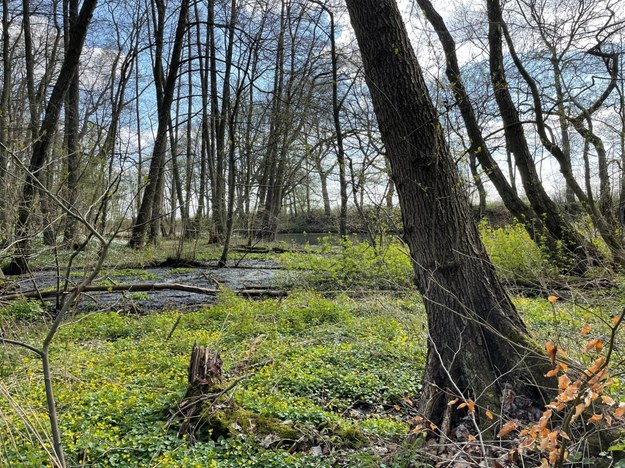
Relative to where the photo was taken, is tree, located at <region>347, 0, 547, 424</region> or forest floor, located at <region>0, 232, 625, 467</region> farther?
tree, located at <region>347, 0, 547, 424</region>

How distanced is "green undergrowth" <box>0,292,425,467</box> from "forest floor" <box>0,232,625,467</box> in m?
0.01

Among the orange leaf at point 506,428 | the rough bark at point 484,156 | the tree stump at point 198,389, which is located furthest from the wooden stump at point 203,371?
the rough bark at point 484,156

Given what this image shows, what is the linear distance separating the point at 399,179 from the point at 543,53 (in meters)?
7.67

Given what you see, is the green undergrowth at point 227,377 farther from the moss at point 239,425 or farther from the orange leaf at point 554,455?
the orange leaf at point 554,455

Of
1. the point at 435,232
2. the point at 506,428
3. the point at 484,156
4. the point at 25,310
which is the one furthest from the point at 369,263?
the point at 506,428

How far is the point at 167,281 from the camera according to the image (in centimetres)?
1077

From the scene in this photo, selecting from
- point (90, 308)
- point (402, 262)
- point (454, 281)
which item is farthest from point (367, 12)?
point (90, 308)

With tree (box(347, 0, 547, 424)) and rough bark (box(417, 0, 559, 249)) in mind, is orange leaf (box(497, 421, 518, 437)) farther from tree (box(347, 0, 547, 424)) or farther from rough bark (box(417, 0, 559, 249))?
rough bark (box(417, 0, 559, 249))

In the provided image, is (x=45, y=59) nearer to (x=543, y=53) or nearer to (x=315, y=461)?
(x=543, y=53)

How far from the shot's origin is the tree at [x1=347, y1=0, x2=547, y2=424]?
3.16m

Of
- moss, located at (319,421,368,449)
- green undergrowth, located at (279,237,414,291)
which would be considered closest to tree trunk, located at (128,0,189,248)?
green undergrowth, located at (279,237,414,291)

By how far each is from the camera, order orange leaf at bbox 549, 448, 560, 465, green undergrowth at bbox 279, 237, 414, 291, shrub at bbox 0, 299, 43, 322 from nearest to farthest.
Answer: orange leaf at bbox 549, 448, 560, 465
shrub at bbox 0, 299, 43, 322
green undergrowth at bbox 279, 237, 414, 291

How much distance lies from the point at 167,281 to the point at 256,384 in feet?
24.0

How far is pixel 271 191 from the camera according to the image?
22.7 meters
